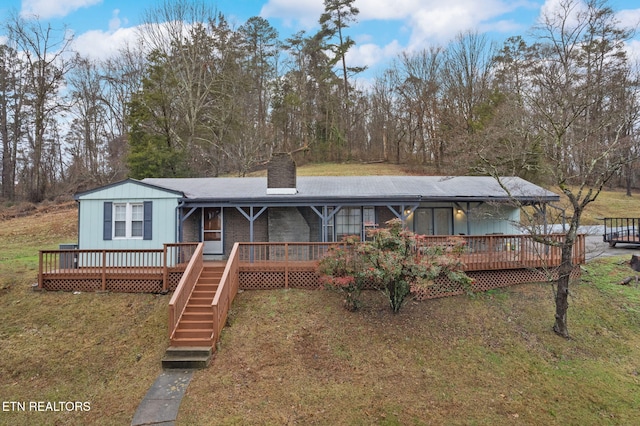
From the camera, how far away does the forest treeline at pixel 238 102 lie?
87.8 ft

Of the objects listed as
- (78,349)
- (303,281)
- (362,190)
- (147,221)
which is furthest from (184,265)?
(362,190)

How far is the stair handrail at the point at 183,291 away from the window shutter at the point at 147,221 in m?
2.80


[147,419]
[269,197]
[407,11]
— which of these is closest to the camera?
[147,419]

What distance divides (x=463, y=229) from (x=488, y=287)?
4197 millimetres

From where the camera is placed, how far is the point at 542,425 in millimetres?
6203

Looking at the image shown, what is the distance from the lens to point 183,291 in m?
9.07

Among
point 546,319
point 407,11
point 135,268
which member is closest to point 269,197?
point 135,268

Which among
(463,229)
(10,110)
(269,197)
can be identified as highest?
(10,110)

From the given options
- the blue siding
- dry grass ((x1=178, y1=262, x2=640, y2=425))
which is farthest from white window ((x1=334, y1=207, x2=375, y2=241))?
the blue siding

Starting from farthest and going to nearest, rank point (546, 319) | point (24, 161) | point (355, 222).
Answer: point (24, 161) → point (355, 222) → point (546, 319)

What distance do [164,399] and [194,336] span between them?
1749 millimetres

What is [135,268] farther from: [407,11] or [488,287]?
[407,11]

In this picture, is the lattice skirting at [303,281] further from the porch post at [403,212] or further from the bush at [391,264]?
the porch post at [403,212]

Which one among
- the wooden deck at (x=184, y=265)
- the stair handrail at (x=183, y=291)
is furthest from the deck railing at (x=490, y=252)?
the stair handrail at (x=183, y=291)
